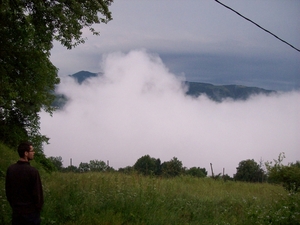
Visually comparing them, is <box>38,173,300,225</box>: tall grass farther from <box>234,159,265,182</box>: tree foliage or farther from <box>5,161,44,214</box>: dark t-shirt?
<box>234,159,265,182</box>: tree foliage

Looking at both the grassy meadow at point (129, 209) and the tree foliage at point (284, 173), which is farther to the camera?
the tree foliage at point (284, 173)

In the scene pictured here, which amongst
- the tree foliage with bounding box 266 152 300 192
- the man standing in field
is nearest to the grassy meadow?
the man standing in field

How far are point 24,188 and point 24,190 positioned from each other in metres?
0.04

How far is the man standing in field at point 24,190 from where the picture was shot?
5766 millimetres

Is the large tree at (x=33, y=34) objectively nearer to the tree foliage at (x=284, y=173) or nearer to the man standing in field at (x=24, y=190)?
the man standing in field at (x=24, y=190)

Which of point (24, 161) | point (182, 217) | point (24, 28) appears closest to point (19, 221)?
point (24, 161)

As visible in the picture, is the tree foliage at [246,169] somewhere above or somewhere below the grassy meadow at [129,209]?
above

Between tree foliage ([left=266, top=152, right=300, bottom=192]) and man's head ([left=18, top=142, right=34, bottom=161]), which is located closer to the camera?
man's head ([left=18, top=142, right=34, bottom=161])

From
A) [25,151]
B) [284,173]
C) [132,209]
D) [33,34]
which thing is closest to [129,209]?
[132,209]

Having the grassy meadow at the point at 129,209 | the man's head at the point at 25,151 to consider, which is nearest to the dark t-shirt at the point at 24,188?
the man's head at the point at 25,151

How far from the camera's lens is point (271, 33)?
10.7 meters

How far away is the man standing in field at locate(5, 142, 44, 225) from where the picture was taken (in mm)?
5766

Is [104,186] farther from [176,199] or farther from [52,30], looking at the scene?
[52,30]

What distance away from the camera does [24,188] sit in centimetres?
579
